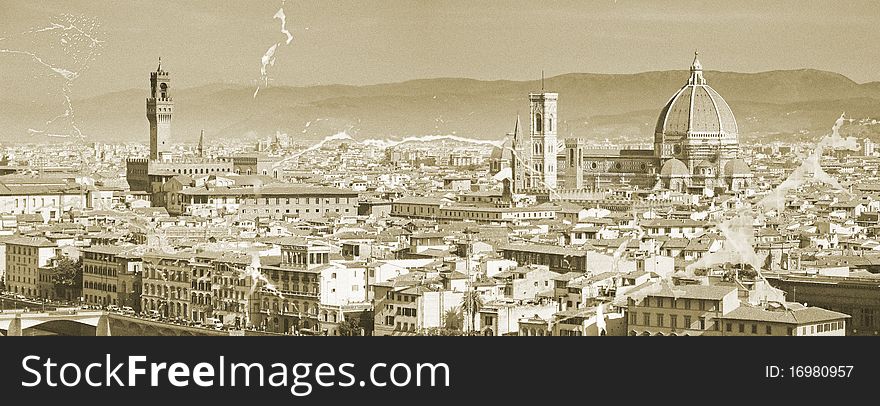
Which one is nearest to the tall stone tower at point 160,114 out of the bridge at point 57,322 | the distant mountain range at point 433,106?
the distant mountain range at point 433,106

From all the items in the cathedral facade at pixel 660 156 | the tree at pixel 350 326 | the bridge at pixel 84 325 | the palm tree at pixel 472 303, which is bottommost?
the bridge at pixel 84 325

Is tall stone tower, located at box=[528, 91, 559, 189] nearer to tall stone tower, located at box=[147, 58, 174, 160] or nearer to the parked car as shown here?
tall stone tower, located at box=[147, 58, 174, 160]

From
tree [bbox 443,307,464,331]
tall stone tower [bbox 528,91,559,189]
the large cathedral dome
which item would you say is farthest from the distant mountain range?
tree [bbox 443,307,464,331]

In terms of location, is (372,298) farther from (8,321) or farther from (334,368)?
(334,368)

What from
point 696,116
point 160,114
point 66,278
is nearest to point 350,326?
point 66,278

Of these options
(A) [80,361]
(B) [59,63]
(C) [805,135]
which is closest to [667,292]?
(A) [80,361]

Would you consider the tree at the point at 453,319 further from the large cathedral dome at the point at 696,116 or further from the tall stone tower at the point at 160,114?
the large cathedral dome at the point at 696,116

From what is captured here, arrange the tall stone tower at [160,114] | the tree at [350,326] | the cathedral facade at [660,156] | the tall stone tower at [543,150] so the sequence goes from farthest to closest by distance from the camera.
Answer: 1. the cathedral facade at [660,156]
2. the tall stone tower at [543,150]
3. the tall stone tower at [160,114]
4. the tree at [350,326]
